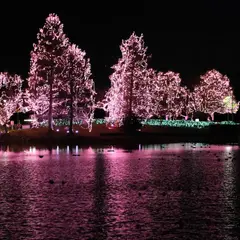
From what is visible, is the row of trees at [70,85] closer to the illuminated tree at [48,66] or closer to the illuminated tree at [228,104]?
the illuminated tree at [48,66]

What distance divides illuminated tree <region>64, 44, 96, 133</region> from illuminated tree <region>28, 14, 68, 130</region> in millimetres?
971

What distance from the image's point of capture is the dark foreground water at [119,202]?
48.8 feet

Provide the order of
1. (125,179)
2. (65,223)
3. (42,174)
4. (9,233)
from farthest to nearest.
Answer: (42,174), (125,179), (65,223), (9,233)

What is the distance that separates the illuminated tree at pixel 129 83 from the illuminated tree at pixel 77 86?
6007 mm

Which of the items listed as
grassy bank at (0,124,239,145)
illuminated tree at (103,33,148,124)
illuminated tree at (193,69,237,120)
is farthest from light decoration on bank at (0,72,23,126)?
illuminated tree at (193,69,237,120)

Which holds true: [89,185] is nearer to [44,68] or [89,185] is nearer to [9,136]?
[9,136]

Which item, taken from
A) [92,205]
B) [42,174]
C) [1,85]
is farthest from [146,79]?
[92,205]

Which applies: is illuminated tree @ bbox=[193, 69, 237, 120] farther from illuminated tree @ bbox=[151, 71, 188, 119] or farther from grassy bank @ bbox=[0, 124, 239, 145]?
grassy bank @ bbox=[0, 124, 239, 145]

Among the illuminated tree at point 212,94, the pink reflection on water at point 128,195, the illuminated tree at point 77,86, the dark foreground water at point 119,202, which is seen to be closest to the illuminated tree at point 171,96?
the illuminated tree at point 212,94

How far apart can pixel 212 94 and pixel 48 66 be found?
51720 millimetres

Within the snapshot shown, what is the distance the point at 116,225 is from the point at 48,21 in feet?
193

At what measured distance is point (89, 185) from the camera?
2345 centimetres

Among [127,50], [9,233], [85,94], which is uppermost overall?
[127,50]

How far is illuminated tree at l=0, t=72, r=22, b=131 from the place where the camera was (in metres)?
83.2
